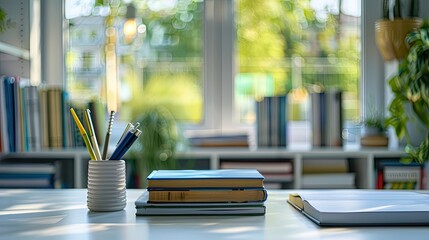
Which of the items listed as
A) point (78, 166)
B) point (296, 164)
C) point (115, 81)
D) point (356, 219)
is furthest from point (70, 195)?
point (115, 81)

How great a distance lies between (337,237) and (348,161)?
2.36 m

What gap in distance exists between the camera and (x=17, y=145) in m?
3.06

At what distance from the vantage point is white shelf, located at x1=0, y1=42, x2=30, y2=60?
9.55ft

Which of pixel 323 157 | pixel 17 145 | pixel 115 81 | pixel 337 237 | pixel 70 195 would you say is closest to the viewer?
pixel 337 237

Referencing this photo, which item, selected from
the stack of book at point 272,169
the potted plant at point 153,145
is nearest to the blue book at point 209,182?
the potted plant at point 153,145

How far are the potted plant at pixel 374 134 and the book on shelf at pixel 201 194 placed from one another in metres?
2.10

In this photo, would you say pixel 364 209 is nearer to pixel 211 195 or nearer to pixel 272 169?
pixel 211 195

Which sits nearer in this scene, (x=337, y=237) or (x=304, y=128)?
(x=337, y=237)

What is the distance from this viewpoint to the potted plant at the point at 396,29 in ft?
10.6

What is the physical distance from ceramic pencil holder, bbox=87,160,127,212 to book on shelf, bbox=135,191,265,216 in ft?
0.25

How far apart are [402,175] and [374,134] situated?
280mm

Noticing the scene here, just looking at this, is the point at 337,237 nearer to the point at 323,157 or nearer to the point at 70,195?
the point at 70,195

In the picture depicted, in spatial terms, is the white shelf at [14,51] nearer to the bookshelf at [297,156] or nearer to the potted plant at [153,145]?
A: the potted plant at [153,145]

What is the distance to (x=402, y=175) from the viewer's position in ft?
10.4
